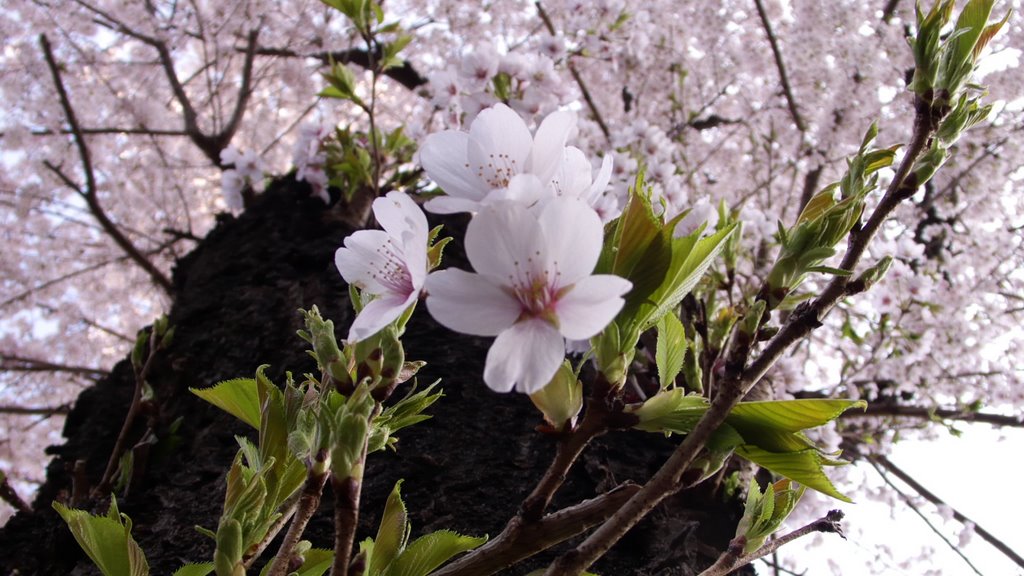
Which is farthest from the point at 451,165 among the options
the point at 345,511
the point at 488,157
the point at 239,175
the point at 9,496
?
the point at 239,175

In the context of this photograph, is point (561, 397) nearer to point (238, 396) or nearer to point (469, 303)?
point (469, 303)

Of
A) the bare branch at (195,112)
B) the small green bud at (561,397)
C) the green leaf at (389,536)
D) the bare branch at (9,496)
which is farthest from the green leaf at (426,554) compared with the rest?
the bare branch at (195,112)

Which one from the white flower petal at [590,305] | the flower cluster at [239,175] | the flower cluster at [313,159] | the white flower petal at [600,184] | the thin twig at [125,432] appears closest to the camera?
the white flower petal at [590,305]

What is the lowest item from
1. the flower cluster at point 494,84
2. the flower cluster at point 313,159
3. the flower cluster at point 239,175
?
the flower cluster at point 313,159

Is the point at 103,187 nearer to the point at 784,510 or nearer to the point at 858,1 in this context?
the point at 858,1

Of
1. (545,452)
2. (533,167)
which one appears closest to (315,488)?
(533,167)

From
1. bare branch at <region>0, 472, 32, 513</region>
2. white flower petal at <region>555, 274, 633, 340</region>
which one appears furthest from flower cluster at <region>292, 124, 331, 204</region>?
white flower petal at <region>555, 274, 633, 340</region>

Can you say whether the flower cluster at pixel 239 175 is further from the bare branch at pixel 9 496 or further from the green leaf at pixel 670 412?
the green leaf at pixel 670 412
